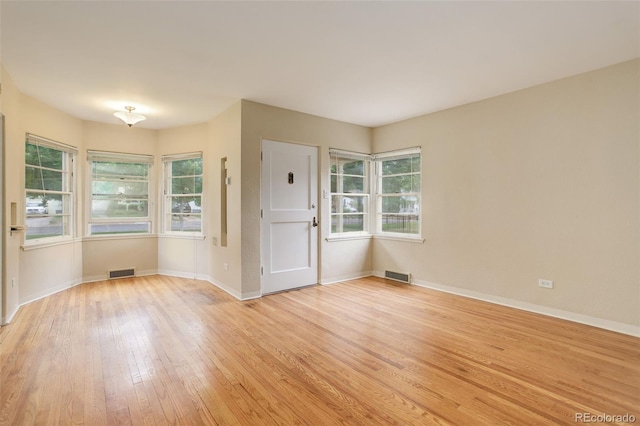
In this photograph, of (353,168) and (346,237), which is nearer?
(346,237)

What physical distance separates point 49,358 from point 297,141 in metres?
3.62

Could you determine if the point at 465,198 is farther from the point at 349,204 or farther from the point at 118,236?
the point at 118,236

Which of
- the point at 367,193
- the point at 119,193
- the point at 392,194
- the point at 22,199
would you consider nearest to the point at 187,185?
the point at 119,193

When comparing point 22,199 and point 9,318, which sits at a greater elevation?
point 22,199

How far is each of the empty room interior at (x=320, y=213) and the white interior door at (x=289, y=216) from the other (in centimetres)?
3

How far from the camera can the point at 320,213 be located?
16.4ft

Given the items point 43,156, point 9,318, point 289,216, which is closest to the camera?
point 9,318

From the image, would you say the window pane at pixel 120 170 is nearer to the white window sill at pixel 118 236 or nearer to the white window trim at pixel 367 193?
the white window sill at pixel 118 236

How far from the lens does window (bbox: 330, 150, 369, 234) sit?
208 inches

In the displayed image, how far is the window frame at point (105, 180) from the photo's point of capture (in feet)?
17.1

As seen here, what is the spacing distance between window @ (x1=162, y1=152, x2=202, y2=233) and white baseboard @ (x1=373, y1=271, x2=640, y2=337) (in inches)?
155

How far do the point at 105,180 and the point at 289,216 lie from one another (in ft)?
10.9

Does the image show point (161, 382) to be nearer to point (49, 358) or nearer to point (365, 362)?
point (49, 358)

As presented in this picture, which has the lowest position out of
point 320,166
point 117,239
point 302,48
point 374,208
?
point 117,239
